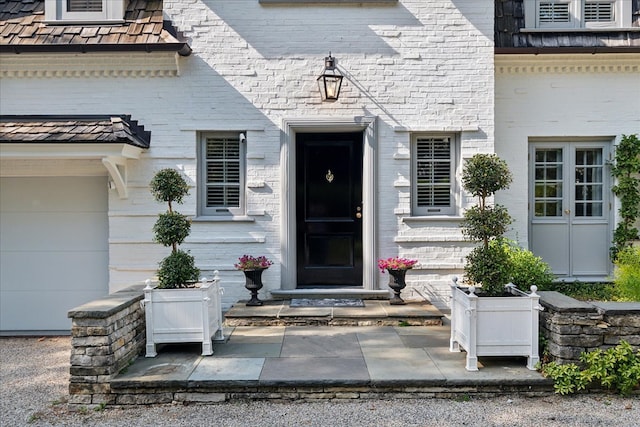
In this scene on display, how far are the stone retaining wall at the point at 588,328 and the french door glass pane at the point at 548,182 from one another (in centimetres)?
308

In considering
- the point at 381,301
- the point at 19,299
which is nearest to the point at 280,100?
the point at 381,301

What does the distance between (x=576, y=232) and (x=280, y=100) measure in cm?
488

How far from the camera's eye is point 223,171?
6746 mm

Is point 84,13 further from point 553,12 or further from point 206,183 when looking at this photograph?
point 553,12

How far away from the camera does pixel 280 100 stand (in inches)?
258

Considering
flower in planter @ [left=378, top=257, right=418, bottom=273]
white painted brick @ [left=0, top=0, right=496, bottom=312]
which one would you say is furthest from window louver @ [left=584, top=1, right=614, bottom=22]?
flower in planter @ [left=378, top=257, right=418, bottom=273]

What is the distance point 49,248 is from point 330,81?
4612 millimetres

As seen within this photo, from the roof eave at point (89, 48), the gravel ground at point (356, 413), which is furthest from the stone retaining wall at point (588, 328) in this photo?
the roof eave at point (89, 48)

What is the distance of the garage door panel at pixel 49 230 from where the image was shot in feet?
22.0

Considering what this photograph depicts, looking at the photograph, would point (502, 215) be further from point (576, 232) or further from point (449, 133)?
point (576, 232)

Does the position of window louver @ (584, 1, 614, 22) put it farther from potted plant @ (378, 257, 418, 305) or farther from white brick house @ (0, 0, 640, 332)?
potted plant @ (378, 257, 418, 305)

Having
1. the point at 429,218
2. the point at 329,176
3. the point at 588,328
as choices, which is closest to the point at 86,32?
the point at 329,176

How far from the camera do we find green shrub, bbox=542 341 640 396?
4160mm

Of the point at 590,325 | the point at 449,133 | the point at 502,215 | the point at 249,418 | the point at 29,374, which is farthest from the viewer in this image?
the point at 449,133
